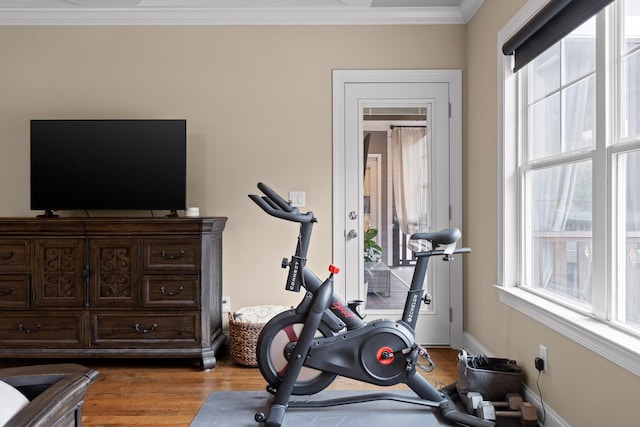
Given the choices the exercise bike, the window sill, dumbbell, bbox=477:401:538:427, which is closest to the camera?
the window sill

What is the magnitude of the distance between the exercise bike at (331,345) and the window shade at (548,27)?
1041 millimetres

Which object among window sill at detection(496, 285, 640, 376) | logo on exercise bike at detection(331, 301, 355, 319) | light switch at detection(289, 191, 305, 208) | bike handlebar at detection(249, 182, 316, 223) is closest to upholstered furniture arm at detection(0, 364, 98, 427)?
bike handlebar at detection(249, 182, 316, 223)

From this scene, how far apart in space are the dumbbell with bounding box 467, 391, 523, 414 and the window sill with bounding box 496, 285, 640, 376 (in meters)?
0.42

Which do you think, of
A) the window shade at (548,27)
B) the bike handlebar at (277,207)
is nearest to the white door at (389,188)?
the window shade at (548,27)

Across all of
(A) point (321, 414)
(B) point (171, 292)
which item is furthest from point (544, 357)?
(B) point (171, 292)

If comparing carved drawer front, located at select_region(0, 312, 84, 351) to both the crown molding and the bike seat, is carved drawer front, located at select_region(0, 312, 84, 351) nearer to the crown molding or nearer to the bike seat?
the crown molding

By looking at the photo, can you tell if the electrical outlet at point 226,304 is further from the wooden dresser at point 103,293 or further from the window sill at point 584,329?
the window sill at point 584,329

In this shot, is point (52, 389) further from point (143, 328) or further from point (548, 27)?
point (548, 27)

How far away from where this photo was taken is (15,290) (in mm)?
3260

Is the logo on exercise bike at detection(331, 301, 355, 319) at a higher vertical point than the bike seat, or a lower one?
lower

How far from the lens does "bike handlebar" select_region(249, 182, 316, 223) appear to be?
2504 mm

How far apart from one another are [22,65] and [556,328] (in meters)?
4.10

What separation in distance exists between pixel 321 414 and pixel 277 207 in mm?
1124

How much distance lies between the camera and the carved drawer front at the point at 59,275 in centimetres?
326
